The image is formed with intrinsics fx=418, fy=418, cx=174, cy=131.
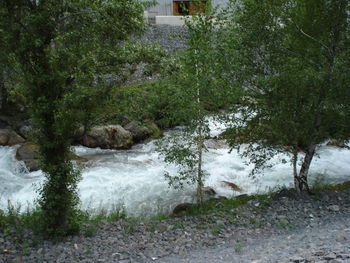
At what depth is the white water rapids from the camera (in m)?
12.2

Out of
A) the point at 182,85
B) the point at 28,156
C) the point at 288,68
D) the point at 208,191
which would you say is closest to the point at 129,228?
the point at 182,85

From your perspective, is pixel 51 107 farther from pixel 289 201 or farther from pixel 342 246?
pixel 289 201

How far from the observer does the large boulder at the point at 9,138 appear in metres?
18.1

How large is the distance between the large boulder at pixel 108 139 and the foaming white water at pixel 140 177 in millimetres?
412

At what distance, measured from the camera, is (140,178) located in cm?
1394

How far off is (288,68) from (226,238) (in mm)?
4187

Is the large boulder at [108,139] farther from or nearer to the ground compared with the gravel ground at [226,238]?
nearer to the ground

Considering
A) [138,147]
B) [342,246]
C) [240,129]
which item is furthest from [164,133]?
[342,246]

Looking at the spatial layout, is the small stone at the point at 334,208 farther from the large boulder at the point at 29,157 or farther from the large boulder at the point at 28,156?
the large boulder at the point at 28,156

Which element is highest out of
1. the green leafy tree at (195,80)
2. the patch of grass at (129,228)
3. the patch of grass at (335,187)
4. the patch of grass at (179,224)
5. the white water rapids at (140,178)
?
the green leafy tree at (195,80)

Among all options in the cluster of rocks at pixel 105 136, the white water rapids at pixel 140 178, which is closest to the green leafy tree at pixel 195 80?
the white water rapids at pixel 140 178

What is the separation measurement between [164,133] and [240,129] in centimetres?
852

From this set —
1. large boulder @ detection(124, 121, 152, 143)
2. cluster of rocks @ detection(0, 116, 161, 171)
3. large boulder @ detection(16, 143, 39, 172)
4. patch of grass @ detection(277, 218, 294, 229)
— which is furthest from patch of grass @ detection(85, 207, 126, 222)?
large boulder @ detection(124, 121, 152, 143)

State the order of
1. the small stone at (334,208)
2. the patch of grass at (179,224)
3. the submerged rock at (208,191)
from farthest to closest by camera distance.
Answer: the submerged rock at (208,191) → the small stone at (334,208) → the patch of grass at (179,224)
